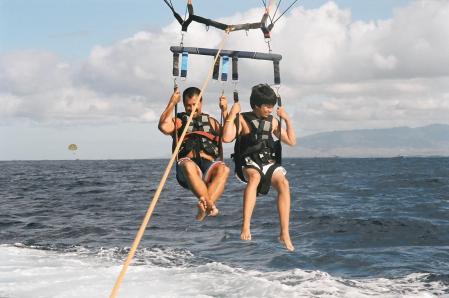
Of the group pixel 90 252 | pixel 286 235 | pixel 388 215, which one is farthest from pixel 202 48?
pixel 388 215

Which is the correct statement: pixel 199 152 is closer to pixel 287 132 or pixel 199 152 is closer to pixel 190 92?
pixel 190 92

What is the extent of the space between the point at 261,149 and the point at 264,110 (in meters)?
0.67

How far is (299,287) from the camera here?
567 inches

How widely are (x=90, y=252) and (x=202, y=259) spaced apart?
4.35m

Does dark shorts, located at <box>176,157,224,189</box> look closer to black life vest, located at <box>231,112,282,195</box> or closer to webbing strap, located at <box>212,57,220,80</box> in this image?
black life vest, located at <box>231,112,282,195</box>

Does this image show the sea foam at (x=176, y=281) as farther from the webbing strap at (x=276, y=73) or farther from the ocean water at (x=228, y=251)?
the webbing strap at (x=276, y=73)

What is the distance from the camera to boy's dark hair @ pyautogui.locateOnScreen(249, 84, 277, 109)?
8742 millimetres

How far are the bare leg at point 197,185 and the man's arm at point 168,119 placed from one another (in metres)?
0.67

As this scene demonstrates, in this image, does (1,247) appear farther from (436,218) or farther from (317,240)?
(436,218)

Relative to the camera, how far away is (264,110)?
8867mm

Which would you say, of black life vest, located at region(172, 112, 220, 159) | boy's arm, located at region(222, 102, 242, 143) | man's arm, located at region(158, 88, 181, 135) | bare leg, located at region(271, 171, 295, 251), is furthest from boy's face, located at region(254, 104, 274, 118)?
man's arm, located at region(158, 88, 181, 135)

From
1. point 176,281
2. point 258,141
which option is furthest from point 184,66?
point 176,281

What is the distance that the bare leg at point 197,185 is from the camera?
8.88m

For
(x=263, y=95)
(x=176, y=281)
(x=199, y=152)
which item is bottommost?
(x=176, y=281)
